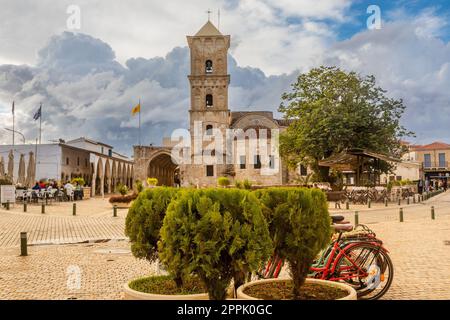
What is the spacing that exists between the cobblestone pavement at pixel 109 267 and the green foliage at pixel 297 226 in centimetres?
240

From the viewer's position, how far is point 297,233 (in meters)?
4.38

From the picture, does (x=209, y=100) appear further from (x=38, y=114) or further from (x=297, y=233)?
(x=297, y=233)

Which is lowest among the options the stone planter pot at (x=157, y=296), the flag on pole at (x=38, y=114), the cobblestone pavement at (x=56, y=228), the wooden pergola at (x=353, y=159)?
the cobblestone pavement at (x=56, y=228)

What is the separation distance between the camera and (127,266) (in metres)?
8.59

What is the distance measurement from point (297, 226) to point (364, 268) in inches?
75.9

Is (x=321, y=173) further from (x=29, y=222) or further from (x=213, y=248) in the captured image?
(x=213, y=248)

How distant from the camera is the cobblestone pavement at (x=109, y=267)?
6.51m

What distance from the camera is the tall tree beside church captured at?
97.8ft

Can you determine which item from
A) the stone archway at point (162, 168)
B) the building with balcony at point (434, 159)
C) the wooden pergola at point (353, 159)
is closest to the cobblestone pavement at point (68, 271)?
the wooden pergola at point (353, 159)

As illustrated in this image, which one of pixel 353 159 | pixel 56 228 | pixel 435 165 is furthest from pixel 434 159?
pixel 56 228

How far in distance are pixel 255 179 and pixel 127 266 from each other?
142 feet

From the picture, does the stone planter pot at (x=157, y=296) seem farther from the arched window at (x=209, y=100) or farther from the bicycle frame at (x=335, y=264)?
the arched window at (x=209, y=100)

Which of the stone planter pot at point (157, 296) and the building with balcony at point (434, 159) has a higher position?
the building with balcony at point (434, 159)
